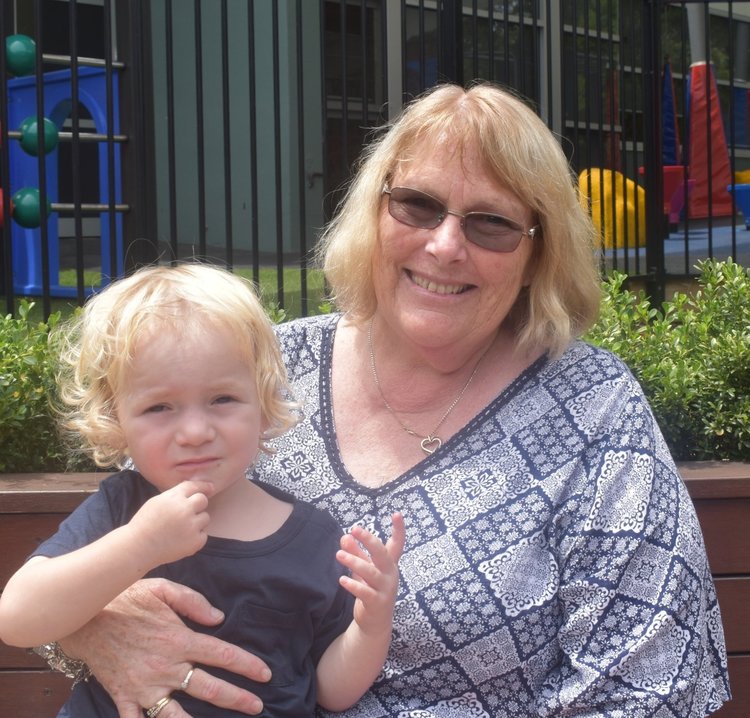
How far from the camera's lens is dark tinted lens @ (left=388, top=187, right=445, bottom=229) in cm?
232

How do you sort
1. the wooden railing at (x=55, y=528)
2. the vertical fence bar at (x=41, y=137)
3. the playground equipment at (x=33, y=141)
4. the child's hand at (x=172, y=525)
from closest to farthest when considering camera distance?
1. the child's hand at (x=172, y=525)
2. the wooden railing at (x=55, y=528)
3. the vertical fence bar at (x=41, y=137)
4. the playground equipment at (x=33, y=141)

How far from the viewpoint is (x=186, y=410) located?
1854 mm

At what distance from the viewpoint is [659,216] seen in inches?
242

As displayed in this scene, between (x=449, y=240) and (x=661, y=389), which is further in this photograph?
(x=661, y=389)

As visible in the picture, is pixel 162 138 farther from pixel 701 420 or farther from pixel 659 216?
pixel 701 420

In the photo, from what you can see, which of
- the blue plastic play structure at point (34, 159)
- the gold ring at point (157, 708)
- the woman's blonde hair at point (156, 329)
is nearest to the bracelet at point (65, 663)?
the gold ring at point (157, 708)

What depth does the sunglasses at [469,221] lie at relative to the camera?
2.30 metres

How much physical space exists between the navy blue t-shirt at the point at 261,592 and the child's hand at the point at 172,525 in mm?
155

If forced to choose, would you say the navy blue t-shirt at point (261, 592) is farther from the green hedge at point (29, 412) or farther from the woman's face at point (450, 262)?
the green hedge at point (29, 412)

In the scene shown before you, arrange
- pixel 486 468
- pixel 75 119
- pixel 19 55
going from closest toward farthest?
pixel 486 468, pixel 75 119, pixel 19 55

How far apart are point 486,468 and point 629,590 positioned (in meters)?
0.37

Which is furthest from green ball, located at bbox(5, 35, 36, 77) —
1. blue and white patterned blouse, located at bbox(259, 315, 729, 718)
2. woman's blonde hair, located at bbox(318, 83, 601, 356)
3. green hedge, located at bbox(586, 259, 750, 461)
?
blue and white patterned blouse, located at bbox(259, 315, 729, 718)

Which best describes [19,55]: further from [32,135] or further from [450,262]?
[450,262]

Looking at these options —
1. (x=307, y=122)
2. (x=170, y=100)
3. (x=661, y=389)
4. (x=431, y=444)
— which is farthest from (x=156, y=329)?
(x=307, y=122)
